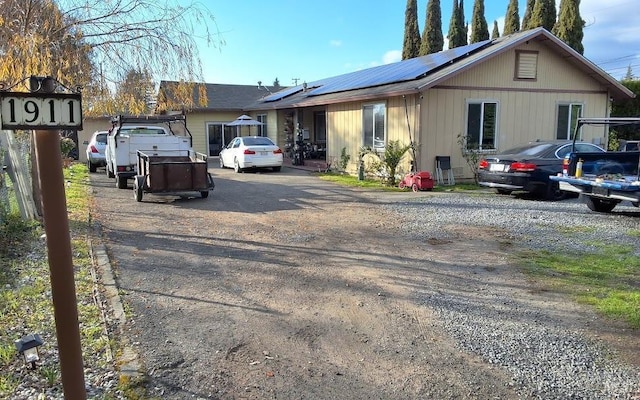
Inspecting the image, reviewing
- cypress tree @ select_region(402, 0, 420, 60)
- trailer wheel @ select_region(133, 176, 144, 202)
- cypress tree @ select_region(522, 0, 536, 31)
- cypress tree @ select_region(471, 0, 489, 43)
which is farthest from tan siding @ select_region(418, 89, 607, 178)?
cypress tree @ select_region(402, 0, 420, 60)

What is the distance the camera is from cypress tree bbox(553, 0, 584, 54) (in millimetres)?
29375

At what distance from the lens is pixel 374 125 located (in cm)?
1711

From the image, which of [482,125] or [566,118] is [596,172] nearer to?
[482,125]

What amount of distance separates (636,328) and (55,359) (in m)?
4.98

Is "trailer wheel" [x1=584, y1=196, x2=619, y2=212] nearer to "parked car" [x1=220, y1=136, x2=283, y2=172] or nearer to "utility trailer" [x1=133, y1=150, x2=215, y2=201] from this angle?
"utility trailer" [x1=133, y1=150, x2=215, y2=201]

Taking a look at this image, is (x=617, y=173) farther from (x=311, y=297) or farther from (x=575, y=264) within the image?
(x=311, y=297)

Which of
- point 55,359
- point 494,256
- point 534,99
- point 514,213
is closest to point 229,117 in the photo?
point 534,99

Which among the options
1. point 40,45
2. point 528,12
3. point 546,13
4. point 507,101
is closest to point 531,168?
point 507,101

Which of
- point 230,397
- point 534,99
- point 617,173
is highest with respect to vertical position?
point 534,99

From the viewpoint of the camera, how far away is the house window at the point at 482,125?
1580cm

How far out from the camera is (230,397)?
346 centimetres

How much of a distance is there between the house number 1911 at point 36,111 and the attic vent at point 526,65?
1602 centimetres

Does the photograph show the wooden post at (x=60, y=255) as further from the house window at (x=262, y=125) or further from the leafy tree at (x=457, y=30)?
the leafy tree at (x=457, y=30)

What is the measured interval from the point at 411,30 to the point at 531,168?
1329 inches
